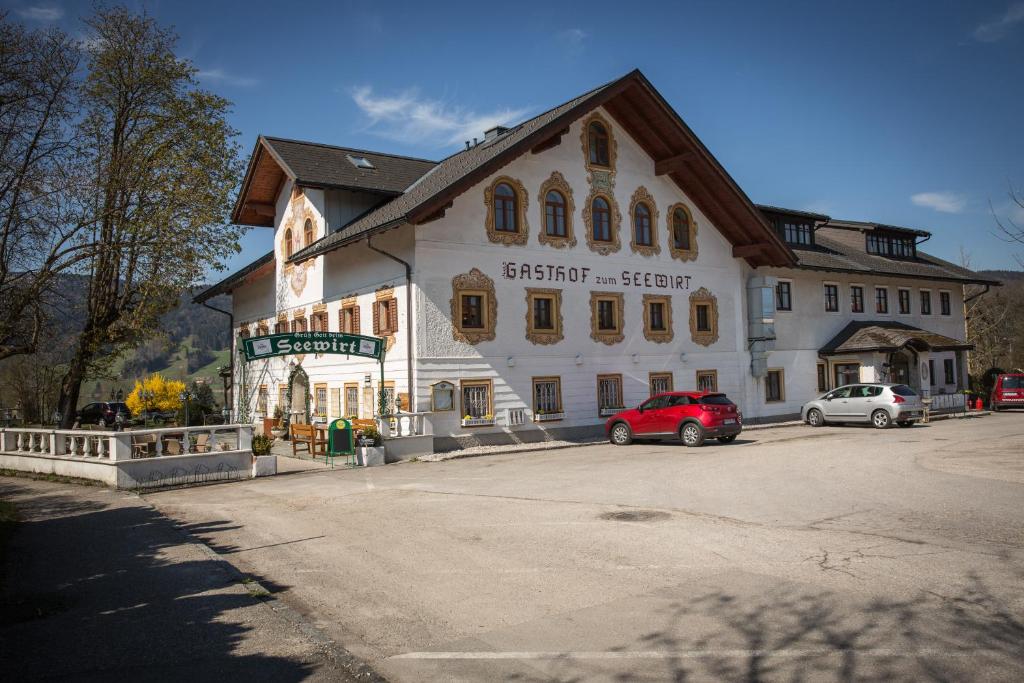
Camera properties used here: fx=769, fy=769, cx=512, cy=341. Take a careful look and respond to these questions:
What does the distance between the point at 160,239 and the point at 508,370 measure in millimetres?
11979

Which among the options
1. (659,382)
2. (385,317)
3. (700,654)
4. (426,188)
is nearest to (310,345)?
(385,317)

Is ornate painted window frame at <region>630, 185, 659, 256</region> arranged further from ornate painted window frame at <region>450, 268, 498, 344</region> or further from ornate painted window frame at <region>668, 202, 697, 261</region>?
ornate painted window frame at <region>450, 268, 498, 344</region>

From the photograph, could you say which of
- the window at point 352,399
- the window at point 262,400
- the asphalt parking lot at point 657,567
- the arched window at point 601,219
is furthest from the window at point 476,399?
the window at point 262,400

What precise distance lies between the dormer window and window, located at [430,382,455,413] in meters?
26.6

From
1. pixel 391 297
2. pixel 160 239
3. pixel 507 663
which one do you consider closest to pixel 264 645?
pixel 507 663

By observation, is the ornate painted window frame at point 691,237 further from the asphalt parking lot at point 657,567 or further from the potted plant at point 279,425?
the potted plant at point 279,425

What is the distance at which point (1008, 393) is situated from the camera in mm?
34625

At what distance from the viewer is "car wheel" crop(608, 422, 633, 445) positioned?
23.7m

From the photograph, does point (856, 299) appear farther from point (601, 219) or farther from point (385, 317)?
point (385, 317)

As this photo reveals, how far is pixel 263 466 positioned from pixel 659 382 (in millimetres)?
14842

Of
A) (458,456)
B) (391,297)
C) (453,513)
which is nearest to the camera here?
(453,513)

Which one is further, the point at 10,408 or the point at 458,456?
the point at 10,408

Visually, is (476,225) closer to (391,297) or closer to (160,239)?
Answer: (391,297)

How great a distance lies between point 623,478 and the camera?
15578 mm
